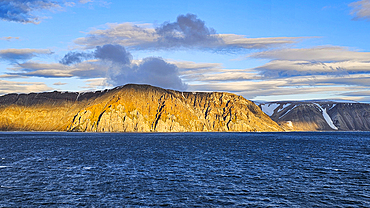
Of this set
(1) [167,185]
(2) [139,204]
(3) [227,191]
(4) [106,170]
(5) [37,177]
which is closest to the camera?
(2) [139,204]

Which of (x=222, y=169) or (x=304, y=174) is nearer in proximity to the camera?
(x=304, y=174)

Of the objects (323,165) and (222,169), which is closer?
(222,169)

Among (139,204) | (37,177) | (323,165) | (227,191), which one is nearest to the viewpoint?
(139,204)

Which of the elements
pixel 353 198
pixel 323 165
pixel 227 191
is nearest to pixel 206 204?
pixel 227 191

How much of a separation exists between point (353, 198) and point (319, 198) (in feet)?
13.4

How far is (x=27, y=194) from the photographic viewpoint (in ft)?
129

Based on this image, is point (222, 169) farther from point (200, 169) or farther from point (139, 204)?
point (139, 204)

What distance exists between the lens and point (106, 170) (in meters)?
58.4

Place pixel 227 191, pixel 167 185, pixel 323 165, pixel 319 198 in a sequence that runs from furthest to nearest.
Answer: pixel 323 165
pixel 167 185
pixel 227 191
pixel 319 198

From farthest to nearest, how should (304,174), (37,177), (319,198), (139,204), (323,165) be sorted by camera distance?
1. (323,165)
2. (304,174)
3. (37,177)
4. (319,198)
5. (139,204)

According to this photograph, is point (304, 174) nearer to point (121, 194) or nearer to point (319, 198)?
point (319, 198)

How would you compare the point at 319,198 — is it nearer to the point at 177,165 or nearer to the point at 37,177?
the point at 177,165

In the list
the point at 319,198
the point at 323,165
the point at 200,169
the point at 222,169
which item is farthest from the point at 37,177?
the point at 323,165

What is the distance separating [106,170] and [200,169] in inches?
678
